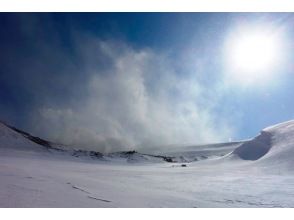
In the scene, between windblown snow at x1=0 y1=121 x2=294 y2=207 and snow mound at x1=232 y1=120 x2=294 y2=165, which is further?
snow mound at x1=232 y1=120 x2=294 y2=165

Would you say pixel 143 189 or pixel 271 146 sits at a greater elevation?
pixel 271 146

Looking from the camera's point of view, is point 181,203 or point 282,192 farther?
point 282,192

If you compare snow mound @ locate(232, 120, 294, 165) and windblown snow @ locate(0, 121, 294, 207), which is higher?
snow mound @ locate(232, 120, 294, 165)

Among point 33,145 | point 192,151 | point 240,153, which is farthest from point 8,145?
point 192,151

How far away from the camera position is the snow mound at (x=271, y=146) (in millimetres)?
27170

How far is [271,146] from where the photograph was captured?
34.2 metres

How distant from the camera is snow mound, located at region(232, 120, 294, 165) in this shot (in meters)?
27.2

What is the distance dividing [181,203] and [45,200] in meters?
4.54

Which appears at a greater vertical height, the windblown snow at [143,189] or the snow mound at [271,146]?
the snow mound at [271,146]

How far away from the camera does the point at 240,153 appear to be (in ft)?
128

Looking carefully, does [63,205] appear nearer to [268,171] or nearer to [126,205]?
[126,205]

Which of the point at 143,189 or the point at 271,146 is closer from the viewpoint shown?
the point at 143,189

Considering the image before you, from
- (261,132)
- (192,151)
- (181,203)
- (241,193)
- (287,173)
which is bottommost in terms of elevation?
(181,203)

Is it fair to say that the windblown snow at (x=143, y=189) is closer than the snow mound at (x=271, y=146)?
Yes
